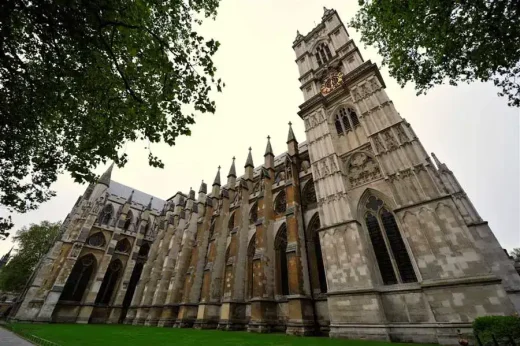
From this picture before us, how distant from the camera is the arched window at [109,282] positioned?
91.5 feet

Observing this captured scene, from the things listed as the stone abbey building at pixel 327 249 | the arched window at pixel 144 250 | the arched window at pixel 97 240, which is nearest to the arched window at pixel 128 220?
the arched window at pixel 97 240

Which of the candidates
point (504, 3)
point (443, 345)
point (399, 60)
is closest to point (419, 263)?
point (443, 345)

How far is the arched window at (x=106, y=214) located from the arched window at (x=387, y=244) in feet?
113

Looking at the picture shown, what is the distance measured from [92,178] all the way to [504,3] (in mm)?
12953

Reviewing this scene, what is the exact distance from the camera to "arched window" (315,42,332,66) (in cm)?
2215

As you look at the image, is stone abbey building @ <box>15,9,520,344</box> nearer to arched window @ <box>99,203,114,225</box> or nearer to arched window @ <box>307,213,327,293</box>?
arched window @ <box>307,213,327,293</box>

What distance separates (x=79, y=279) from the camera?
87.7 feet

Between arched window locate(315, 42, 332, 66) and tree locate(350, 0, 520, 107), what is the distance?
14812mm

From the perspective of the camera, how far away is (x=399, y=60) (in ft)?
25.7

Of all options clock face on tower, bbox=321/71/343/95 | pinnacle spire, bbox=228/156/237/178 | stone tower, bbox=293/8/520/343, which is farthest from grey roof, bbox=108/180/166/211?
stone tower, bbox=293/8/520/343

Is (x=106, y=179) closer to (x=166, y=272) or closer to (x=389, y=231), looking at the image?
(x=166, y=272)

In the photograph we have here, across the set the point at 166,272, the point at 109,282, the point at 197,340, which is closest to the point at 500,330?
the point at 197,340

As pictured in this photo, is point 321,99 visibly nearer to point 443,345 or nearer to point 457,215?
point 457,215

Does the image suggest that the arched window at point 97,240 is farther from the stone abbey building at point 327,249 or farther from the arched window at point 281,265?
the arched window at point 281,265
